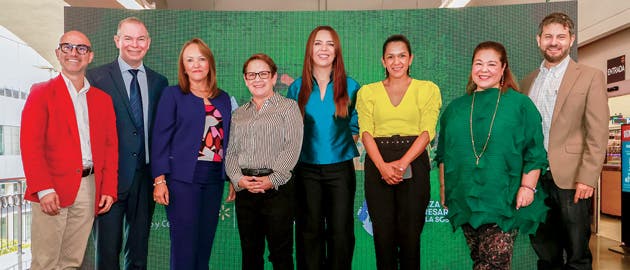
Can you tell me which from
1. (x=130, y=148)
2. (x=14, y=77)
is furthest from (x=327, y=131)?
(x=14, y=77)

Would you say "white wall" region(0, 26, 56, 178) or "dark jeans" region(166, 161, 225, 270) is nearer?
"dark jeans" region(166, 161, 225, 270)

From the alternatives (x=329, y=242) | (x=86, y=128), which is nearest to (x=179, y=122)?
(x=86, y=128)

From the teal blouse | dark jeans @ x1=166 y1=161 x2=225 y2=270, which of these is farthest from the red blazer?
the teal blouse

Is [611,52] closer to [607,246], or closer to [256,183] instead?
[607,246]

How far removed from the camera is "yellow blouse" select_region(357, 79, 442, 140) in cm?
240

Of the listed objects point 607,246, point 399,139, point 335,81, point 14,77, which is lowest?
point 607,246

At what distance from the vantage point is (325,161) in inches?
98.0

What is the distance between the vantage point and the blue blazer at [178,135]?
99.1 inches

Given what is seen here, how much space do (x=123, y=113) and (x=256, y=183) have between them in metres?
0.96

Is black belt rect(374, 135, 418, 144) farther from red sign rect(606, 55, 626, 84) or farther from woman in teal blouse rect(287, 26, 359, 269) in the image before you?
red sign rect(606, 55, 626, 84)

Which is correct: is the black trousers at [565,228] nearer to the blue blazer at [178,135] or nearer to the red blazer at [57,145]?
the blue blazer at [178,135]

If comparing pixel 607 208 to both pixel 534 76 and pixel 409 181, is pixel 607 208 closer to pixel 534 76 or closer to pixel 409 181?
pixel 534 76

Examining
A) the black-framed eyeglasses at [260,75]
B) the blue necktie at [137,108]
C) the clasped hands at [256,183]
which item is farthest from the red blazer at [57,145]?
the black-framed eyeglasses at [260,75]

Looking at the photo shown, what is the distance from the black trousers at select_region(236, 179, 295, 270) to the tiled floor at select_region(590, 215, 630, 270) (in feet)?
12.0
